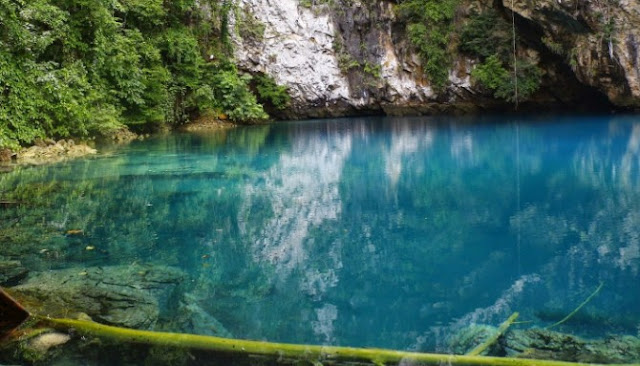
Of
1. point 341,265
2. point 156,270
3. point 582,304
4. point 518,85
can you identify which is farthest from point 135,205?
point 518,85

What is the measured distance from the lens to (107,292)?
413 centimetres

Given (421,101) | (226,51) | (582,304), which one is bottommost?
(582,304)

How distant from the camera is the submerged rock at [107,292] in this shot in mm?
3684

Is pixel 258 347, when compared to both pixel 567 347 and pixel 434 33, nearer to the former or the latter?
pixel 567 347

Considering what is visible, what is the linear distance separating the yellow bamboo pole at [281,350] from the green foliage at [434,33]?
2272 cm

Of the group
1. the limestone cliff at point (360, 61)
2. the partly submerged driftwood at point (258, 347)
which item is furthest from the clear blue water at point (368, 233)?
the limestone cliff at point (360, 61)

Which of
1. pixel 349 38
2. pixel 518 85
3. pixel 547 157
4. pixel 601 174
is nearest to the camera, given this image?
pixel 601 174

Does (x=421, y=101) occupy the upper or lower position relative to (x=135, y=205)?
upper

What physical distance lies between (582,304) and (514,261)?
35.9 inches

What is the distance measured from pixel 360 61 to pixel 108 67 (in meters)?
12.3

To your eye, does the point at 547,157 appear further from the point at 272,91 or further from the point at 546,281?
the point at 272,91

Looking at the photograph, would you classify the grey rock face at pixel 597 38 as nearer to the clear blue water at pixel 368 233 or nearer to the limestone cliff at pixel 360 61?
the limestone cliff at pixel 360 61

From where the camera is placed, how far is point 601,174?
8.72 metres

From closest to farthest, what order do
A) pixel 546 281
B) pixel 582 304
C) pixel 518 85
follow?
1. pixel 582 304
2. pixel 546 281
3. pixel 518 85
